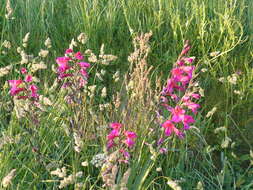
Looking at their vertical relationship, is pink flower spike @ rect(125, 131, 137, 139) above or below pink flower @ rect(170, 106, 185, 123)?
below

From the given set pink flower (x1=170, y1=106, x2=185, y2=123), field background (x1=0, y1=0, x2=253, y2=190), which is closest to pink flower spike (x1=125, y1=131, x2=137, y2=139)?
pink flower (x1=170, y1=106, x2=185, y2=123)

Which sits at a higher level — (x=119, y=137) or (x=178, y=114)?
(x=178, y=114)

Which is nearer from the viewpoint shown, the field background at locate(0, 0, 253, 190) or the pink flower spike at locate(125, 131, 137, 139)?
the pink flower spike at locate(125, 131, 137, 139)

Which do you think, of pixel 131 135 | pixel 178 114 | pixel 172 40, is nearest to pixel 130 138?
pixel 131 135

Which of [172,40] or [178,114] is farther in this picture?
[172,40]

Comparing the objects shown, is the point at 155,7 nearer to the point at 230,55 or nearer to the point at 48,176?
the point at 230,55

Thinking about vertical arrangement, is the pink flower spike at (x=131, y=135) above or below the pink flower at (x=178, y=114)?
below

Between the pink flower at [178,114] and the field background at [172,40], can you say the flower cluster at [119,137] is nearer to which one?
the pink flower at [178,114]

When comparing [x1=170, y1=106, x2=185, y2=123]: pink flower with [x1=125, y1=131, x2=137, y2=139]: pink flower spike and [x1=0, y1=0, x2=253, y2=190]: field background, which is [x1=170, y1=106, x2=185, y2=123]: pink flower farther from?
[x1=0, y1=0, x2=253, y2=190]: field background

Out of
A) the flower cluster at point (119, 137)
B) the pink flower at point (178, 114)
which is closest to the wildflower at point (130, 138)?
the flower cluster at point (119, 137)

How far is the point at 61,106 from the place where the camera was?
8.32 feet

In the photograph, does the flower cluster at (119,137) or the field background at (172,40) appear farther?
the field background at (172,40)

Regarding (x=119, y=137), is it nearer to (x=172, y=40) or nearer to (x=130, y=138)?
(x=130, y=138)

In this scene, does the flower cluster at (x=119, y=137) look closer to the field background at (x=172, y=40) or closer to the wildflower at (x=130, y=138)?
the wildflower at (x=130, y=138)
